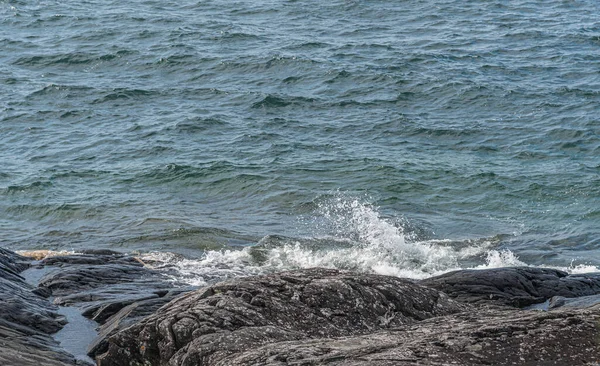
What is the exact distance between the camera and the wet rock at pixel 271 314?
9.17 metres

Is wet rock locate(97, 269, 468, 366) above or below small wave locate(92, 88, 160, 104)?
above

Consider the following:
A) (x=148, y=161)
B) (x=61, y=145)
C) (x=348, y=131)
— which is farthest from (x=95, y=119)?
(x=348, y=131)

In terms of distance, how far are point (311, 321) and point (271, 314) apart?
1.37 ft

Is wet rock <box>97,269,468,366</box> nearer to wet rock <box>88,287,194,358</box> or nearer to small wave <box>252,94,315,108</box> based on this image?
wet rock <box>88,287,194,358</box>

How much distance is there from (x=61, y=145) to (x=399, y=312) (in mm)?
21807

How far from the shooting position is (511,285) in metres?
14.6

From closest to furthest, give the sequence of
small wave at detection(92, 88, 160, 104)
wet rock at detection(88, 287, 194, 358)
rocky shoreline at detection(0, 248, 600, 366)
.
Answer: rocky shoreline at detection(0, 248, 600, 366), wet rock at detection(88, 287, 194, 358), small wave at detection(92, 88, 160, 104)

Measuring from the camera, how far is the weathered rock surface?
35.7 ft

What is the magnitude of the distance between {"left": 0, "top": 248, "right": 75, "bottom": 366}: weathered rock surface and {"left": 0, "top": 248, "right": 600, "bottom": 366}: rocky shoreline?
0.03m

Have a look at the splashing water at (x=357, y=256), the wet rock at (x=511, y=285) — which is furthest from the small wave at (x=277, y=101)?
the wet rock at (x=511, y=285)

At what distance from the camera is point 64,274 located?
53.3 feet

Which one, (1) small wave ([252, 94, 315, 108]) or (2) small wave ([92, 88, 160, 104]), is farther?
(2) small wave ([92, 88, 160, 104])

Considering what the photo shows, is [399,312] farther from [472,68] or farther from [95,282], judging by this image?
[472,68]

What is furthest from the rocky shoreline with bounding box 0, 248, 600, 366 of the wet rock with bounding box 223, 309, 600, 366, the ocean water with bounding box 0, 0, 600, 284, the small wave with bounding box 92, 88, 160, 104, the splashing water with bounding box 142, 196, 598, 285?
the small wave with bounding box 92, 88, 160, 104
